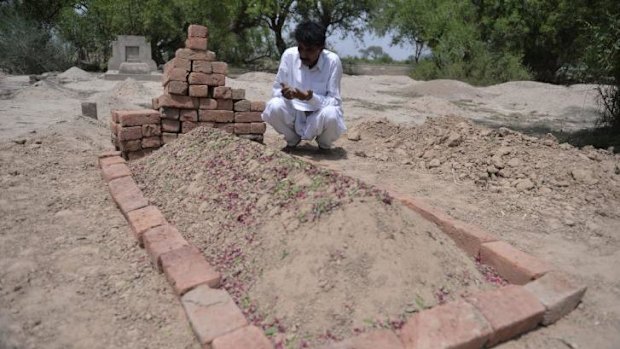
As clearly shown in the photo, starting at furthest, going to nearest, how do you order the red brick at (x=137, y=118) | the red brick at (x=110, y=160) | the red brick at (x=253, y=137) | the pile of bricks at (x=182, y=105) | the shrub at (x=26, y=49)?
1. the shrub at (x=26, y=49)
2. the red brick at (x=253, y=137)
3. the pile of bricks at (x=182, y=105)
4. the red brick at (x=137, y=118)
5. the red brick at (x=110, y=160)

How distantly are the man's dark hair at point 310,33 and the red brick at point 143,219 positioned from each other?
2094 millimetres

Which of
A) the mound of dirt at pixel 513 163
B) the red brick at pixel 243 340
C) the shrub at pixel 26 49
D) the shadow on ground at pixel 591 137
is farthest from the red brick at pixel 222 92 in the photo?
the shrub at pixel 26 49

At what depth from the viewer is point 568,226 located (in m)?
3.25

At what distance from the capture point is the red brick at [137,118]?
4.09 meters

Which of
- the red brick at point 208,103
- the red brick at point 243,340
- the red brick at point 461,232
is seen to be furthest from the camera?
the red brick at point 208,103

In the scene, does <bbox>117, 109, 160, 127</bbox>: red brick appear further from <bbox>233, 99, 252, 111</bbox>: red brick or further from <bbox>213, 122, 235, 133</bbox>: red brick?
<bbox>233, 99, 252, 111</bbox>: red brick

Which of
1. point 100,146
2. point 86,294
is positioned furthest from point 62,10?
point 86,294

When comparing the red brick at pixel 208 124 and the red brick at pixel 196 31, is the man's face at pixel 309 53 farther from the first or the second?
the red brick at pixel 208 124

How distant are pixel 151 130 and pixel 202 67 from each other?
0.75 m

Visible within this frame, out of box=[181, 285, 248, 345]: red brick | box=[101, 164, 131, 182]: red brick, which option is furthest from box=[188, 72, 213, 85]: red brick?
box=[181, 285, 248, 345]: red brick

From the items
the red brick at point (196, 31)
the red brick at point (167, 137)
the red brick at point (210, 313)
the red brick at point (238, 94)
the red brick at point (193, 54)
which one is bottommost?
the red brick at point (210, 313)

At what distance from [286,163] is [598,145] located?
5862mm

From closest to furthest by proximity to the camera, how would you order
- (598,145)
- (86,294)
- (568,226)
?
(86,294)
(568,226)
(598,145)

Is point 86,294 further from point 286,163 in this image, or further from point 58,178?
point 58,178
